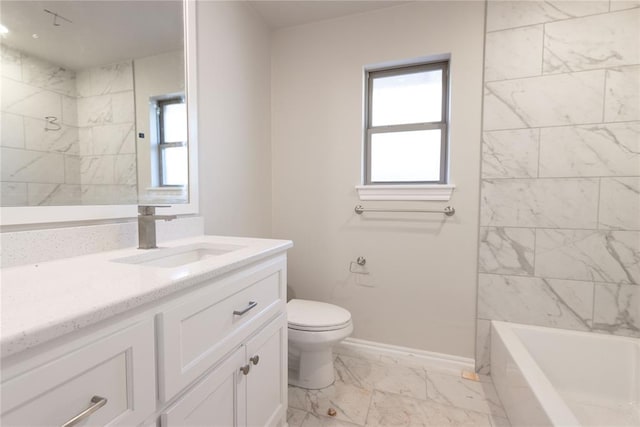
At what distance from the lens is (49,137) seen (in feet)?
3.05

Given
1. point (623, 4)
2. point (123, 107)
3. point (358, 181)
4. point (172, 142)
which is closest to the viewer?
point (123, 107)

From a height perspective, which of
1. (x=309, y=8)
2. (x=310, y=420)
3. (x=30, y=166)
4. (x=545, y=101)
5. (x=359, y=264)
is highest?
(x=309, y=8)

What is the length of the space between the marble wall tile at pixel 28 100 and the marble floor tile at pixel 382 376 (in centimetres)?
184

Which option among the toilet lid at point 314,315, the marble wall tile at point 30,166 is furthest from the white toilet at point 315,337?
the marble wall tile at point 30,166

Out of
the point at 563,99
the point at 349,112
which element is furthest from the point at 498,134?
the point at 349,112

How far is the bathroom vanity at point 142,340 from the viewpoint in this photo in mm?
447

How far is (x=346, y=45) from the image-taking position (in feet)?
6.53

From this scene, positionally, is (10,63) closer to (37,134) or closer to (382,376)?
(37,134)

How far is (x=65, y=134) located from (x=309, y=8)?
162cm

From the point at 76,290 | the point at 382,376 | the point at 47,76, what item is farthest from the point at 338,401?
the point at 47,76

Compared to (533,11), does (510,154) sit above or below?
below

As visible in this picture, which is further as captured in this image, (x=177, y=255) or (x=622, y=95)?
(x=622, y=95)

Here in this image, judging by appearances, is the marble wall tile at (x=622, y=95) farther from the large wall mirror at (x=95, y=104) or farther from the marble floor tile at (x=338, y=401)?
the large wall mirror at (x=95, y=104)

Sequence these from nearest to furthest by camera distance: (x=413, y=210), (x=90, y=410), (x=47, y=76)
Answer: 1. (x=90, y=410)
2. (x=47, y=76)
3. (x=413, y=210)
